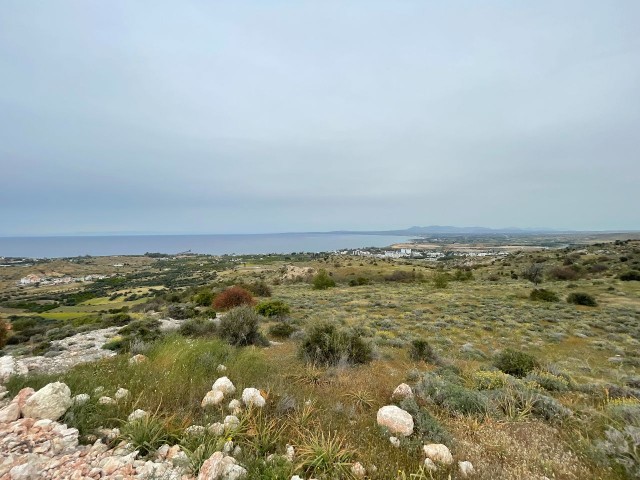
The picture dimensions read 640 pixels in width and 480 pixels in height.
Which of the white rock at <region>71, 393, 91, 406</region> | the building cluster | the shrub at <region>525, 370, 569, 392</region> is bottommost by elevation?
the building cluster

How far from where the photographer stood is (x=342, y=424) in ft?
13.9

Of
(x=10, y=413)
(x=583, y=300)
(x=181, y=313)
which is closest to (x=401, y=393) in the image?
(x=10, y=413)

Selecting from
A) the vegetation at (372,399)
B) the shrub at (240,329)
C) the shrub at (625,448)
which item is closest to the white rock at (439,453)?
the vegetation at (372,399)

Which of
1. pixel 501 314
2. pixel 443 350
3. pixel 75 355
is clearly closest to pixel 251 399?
pixel 75 355

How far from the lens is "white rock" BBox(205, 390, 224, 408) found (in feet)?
14.8

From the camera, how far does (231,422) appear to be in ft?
12.9

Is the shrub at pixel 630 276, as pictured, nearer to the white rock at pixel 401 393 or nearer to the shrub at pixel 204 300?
the white rock at pixel 401 393

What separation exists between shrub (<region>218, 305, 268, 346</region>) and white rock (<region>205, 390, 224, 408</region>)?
15.7ft

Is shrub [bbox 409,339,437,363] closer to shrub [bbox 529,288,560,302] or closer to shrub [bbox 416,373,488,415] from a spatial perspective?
shrub [bbox 416,373,488,415]

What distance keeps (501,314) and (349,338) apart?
543 inches

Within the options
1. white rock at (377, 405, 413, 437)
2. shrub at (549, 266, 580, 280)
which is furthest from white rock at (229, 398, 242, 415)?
shrub at (549, 266, 580, 280)

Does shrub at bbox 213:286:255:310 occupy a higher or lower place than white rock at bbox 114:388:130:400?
lower

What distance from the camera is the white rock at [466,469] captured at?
3309mm

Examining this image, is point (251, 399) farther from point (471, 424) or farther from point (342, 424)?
point (471, 424)
